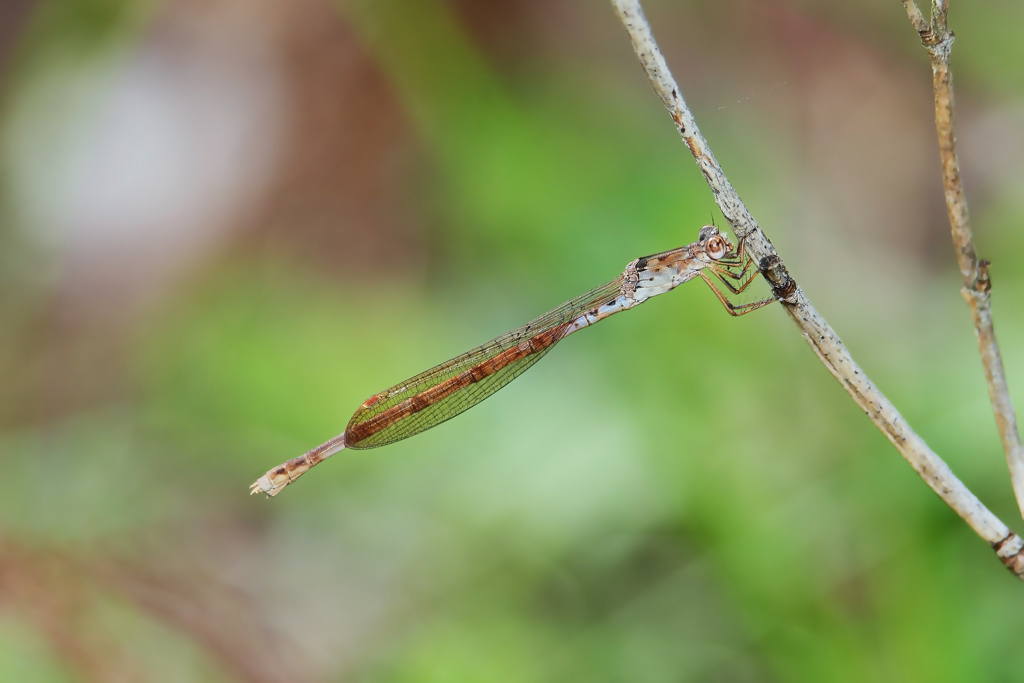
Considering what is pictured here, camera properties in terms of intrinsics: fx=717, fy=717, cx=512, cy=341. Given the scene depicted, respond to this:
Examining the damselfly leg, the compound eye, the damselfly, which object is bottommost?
the damselfly leg

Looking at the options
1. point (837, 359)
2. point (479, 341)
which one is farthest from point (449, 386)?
point (837, 359)

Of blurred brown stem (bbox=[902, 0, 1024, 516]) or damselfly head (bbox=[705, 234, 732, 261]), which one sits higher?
damselfly head (bbox=[705, 234, 732, 261])

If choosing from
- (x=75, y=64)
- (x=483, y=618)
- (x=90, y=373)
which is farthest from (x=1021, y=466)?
(x=75, y=64)

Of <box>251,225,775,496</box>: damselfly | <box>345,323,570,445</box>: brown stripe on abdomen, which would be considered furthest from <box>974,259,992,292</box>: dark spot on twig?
<box>345,323,570,445</box>: brown stripe on abdomen

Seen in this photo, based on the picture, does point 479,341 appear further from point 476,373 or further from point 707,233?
point 707,233

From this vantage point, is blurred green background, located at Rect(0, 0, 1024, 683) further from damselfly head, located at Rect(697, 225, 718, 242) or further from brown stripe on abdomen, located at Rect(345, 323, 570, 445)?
damselfly head, located at Rect(697, 225, 718, 242)
